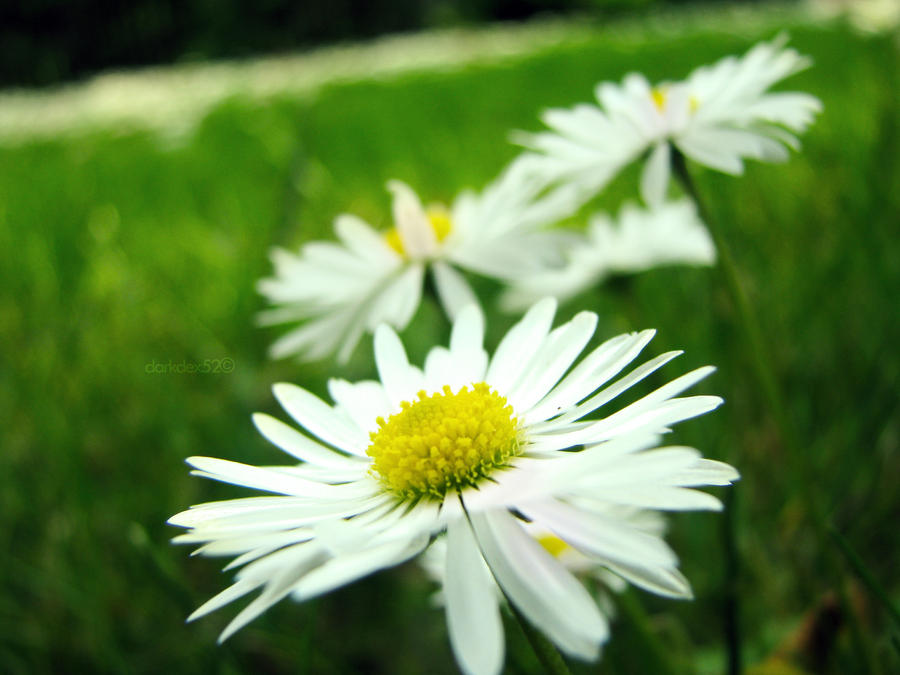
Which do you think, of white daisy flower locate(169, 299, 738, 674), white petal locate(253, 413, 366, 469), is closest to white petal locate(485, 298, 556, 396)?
white daisy flower locate(169, 299, 738, 674)

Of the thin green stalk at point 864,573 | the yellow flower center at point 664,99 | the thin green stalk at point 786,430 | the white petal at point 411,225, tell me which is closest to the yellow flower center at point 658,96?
the yellow flower center at point 664,99

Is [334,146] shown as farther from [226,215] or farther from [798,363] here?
[798,363]

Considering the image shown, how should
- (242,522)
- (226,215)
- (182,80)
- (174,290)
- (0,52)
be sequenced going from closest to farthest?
(242,522) → (174,290) → (226,215) → (182,80) → (0,52)

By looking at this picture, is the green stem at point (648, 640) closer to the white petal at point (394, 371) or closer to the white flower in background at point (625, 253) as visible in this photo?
the white petal at point (394, 371)

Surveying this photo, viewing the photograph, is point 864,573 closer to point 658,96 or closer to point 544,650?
point 544,650

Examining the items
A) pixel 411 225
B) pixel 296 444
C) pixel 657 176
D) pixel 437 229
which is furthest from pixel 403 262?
pixel 296 444

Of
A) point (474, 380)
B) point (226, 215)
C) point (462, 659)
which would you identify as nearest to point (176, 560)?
point (474, 380)

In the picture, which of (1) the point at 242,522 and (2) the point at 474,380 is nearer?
(1) the point at 242,522
